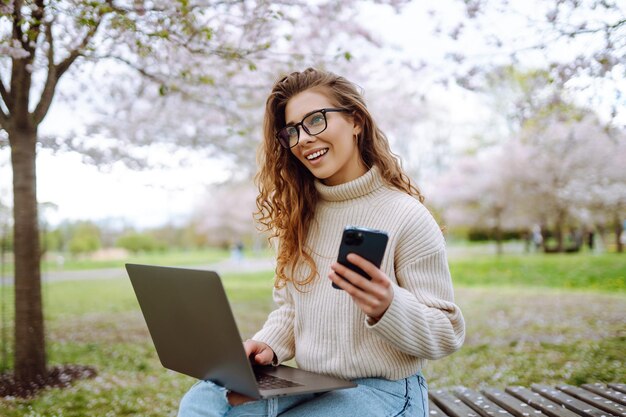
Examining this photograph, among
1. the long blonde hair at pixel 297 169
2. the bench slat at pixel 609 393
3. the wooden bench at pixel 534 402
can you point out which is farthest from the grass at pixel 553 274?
the long blonde hair at pixel 297 169

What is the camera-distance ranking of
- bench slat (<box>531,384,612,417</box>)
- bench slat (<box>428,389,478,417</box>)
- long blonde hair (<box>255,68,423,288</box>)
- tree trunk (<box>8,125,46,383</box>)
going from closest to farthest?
long blonde hair (<box>255,68,423,288</box>) < bench slat (<box>531,384,612,417</box>) < bench slat (<box>428,389,478,417</box>) < tree trunk (<box>8,125,46,383</box>)

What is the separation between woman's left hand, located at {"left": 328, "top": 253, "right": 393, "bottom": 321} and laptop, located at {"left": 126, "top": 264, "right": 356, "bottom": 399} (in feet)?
A: 0.92

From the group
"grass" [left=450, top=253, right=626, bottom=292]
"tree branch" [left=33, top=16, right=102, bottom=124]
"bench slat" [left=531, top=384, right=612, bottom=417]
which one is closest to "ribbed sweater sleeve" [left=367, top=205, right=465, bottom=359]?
"bench slat" [left=531, top=384, right=612, bottom=417]

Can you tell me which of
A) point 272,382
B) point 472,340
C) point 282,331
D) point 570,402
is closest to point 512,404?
point 570,402

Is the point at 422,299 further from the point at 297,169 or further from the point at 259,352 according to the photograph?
the point at 297,169

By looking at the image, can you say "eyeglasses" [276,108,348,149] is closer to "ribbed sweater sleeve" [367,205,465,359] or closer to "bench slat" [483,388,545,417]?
"ribbed sweater sleeve" [367,205,465,359]

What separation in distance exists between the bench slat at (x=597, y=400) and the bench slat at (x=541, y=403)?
163 millimetres

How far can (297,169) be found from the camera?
92.1 inches

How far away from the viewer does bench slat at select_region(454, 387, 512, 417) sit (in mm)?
2678

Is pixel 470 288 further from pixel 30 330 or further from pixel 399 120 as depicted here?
pixel 30 330

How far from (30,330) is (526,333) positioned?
518 centimetres

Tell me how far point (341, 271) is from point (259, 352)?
72cm

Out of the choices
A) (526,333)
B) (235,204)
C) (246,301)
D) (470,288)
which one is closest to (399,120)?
(470,288)

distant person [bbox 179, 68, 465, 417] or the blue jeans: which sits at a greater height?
distant person [bbox 179, 68, 465, 417]
